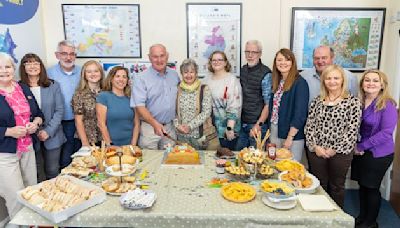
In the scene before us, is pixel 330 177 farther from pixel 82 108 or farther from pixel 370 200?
pixel 82 108

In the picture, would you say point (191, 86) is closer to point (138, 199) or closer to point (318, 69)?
point (318, 69)

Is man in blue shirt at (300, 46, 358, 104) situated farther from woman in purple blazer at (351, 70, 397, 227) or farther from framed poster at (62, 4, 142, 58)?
framed poster at (62, 4, 142, 58)

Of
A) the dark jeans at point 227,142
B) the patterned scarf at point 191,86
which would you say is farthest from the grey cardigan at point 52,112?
the dark jeans at point 227,142

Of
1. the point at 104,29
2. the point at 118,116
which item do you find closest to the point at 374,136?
the point at 118,116

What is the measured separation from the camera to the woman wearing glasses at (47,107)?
2.55 metres

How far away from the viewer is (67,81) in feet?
9.25

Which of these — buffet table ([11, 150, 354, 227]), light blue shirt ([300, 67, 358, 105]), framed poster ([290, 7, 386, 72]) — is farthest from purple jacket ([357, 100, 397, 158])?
framed poster ([290, 7, 386, 72])

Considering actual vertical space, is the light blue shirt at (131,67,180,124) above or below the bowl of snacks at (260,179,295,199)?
above

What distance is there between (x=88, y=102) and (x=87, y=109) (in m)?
0.06

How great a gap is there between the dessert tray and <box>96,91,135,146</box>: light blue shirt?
99 centimetres

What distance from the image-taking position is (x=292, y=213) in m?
1.55

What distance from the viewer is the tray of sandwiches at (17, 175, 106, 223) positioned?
152cm

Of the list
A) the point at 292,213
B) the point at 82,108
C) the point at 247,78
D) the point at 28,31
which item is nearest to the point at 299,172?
the point at 292,213

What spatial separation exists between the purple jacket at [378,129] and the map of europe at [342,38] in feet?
3.66
